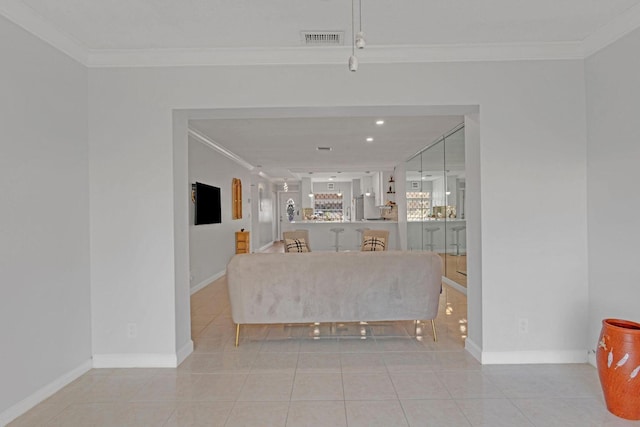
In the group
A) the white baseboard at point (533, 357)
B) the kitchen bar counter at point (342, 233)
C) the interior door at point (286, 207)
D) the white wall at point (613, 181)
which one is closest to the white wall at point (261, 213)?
the interior door at point (286, 207)

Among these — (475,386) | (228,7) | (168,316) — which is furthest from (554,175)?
(168,316)

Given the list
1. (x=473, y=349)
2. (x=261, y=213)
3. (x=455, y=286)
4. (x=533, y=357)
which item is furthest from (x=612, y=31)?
(x=261, y=213)

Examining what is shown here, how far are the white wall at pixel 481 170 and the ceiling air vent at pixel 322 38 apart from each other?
0.71 ft

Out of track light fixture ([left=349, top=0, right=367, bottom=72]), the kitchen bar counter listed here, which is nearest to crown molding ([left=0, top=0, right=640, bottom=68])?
track light fixture ([left=349, top=0, right=367, bottom=72])

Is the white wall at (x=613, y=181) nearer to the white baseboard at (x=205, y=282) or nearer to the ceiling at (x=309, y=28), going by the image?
the ceiling at (x=309, y=28)

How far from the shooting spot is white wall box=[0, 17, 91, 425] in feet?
7.35

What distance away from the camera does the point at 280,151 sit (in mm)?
7074

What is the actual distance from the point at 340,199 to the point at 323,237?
6032mm

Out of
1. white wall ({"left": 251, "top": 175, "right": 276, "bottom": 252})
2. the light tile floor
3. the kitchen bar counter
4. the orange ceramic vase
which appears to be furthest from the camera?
white wall ({"left": 251, "top": 175, "right": 276, "bottom": 252})

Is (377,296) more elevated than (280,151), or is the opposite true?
(280,151)

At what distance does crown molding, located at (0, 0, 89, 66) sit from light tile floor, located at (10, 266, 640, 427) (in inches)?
97.8

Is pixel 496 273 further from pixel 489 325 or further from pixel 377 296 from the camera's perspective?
pixel 377 296

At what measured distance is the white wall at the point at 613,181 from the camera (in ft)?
8.23

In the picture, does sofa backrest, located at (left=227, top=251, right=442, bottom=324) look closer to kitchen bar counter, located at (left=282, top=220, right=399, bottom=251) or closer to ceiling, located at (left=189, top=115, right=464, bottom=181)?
ceiling, located at (left=189, top=115, right=464, bottom=181)
